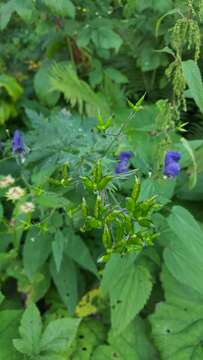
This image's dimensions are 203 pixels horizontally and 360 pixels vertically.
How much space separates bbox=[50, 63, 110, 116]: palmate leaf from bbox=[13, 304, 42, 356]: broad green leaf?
116 centimetres

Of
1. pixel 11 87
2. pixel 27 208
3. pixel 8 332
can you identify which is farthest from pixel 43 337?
pixel 11 87

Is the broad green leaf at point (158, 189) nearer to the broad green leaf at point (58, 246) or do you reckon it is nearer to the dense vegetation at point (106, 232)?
the dense vegetation at point (106, 232)

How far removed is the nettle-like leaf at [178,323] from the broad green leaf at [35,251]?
459 mm

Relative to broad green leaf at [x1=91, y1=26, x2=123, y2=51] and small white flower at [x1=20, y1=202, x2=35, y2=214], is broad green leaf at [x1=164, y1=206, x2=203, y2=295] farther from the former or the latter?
broad green leaf at [x1=91, y1=26, x2=123, y2=51]

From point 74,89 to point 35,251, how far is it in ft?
3.28

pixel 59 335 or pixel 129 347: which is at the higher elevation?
pixel 59 335

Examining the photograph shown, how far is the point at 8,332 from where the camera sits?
187 centimetres

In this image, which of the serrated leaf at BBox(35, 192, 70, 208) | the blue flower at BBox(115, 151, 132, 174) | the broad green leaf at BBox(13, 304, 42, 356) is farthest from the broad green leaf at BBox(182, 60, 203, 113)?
the broad green leaf at BBox(13, 304, 42, 356)

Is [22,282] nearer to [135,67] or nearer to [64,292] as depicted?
[64,292]

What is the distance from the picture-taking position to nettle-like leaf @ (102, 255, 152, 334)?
1.78 m

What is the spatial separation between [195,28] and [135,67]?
5.22 ft

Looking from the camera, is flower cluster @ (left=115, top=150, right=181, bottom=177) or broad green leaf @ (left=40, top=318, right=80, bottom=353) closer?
flower cluster @ (left=115, top=150, right=181, bottom=177)

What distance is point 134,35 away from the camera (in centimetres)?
292

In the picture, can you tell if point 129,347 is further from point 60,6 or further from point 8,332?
point 60,6
